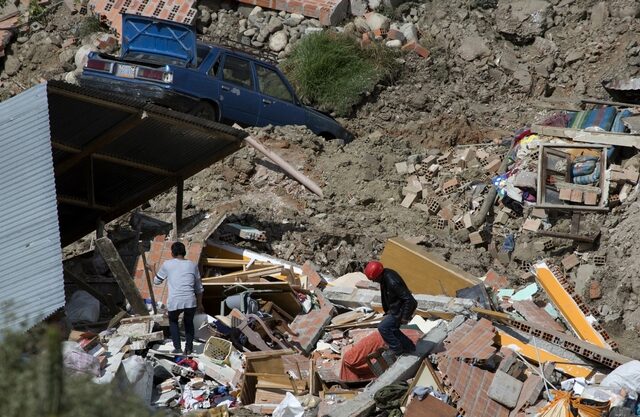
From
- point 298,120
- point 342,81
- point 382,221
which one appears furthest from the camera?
point 342,81

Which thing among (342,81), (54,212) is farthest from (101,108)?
(342,81)

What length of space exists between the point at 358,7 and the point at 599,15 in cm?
495

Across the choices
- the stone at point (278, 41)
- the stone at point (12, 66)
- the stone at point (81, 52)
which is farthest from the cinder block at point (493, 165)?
the stone at point (12, 66)

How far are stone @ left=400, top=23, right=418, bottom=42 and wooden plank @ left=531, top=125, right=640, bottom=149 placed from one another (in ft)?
23.0

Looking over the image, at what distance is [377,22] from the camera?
24156mm

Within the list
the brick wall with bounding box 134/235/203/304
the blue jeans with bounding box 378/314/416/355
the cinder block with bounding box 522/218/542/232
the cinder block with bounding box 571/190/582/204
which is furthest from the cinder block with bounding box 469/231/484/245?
the blue jeans with bounding box 378/314/416/355

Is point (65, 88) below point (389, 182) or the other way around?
the other way around

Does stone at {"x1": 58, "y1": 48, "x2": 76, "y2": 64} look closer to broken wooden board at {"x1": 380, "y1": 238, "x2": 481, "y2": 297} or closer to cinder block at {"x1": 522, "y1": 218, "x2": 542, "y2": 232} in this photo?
broken wooden board at {"x1": 380, "y1": 238, "x2": 481, "y2": 297}

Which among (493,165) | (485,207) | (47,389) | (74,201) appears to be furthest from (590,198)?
(47,389)

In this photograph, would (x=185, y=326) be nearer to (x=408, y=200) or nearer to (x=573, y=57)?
(x=408, y=200)

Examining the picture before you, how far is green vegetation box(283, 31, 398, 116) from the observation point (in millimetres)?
22266

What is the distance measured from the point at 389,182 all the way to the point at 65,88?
6563mm

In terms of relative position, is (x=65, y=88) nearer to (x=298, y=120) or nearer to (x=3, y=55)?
(x=298, y=120)

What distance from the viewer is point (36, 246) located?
11820mm
